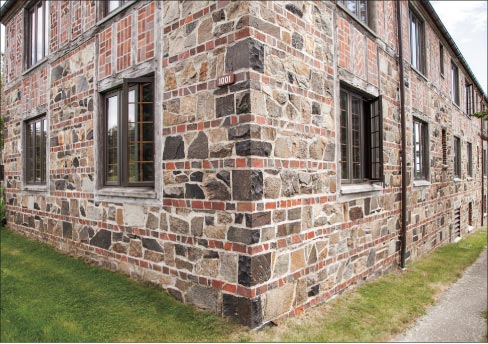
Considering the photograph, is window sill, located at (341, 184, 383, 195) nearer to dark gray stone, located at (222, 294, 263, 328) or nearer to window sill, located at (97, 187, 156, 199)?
dark gray stone, located at (222, 294, 263, 328)

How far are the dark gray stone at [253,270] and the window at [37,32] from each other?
688 centimetres

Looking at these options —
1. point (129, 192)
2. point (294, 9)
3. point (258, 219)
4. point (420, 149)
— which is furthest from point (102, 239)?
point (420, 149)

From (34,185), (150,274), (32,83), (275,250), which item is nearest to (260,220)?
(275,250)

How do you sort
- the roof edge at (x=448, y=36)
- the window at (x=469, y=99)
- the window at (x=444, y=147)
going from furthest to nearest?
the window at (x=469, y=99), the window at (x=444, y=147), the roof edge at (x=448, y=36)

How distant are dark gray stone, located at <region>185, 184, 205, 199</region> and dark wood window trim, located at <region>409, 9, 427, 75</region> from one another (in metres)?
6.41

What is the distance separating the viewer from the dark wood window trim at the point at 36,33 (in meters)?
8.02

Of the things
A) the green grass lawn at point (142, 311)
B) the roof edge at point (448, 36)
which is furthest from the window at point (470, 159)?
the green grass lawn at point (142, 311)

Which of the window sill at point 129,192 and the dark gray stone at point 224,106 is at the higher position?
the dark gray stone at point 224,106

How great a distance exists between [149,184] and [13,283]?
7.87 feet

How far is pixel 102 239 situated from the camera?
5781mm

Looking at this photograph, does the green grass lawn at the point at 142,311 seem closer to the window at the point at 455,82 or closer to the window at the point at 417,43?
the window at the point at 417,43

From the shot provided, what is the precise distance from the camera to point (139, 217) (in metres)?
5.04

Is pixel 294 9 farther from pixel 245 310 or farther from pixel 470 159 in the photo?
pixel 470 159

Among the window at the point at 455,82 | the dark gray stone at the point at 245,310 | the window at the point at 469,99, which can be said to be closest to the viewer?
the dark gray stone at the point at 245,310
